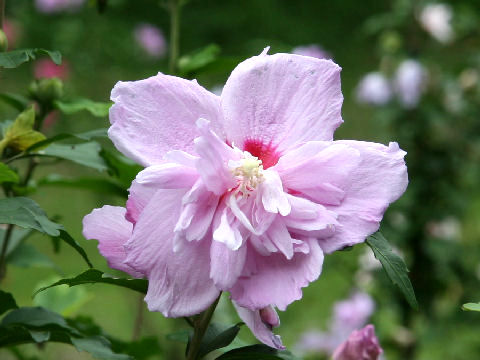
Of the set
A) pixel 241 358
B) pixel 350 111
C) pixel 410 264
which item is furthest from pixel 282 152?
pixel 350 111

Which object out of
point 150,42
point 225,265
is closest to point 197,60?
point 225,265

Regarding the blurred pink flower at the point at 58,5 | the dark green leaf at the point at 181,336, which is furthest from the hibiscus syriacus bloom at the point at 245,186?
the blurred pink flower at the point at 58,5

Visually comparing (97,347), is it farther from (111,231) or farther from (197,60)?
(197,60)

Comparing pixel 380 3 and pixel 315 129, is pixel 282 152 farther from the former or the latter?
pixel 380 3

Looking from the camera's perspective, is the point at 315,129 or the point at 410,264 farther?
the point at 410,264

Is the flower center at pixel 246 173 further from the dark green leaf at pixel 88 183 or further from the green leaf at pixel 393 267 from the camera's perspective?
the dark green leaf at pixel 88 183
